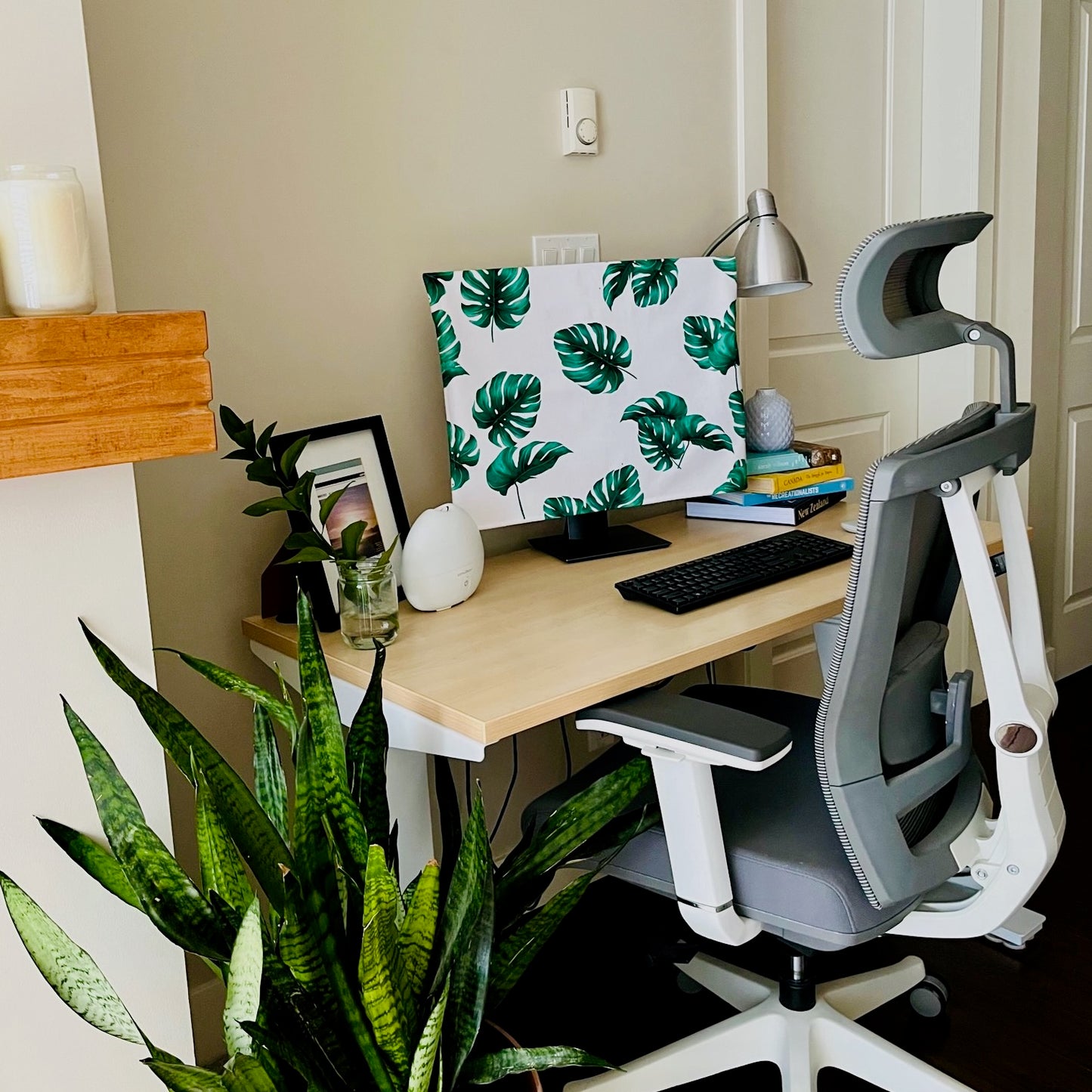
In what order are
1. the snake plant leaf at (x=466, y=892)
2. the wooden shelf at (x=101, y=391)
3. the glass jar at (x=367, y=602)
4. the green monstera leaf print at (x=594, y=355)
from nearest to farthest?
1. the wooden shelf at (x=101, y=391)
2. the snake plant leaf at (x=466, y=892)
3. the glass jar at (x=367, y=602)
4. the green monstera leaf print at (x=594, y=355)

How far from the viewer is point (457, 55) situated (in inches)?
72.2

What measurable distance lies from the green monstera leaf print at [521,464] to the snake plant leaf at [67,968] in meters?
0.95

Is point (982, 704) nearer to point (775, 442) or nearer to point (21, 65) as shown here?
point (775, 442)

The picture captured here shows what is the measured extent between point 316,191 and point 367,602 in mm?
641

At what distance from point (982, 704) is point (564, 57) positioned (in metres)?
2.01

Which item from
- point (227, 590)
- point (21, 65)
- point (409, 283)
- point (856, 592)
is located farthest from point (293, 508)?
point (856, 592)

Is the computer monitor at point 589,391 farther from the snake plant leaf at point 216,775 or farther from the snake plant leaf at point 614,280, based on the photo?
the snake plant leaf at point 216,775

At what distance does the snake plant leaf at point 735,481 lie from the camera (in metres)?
2.08

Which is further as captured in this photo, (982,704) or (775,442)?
(982,704)

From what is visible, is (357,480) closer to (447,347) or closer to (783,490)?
(447,347)

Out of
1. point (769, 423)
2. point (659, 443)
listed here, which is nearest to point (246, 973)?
point (659, 443)

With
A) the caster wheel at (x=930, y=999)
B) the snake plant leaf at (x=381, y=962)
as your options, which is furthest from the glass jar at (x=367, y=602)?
the caster wheel at (x=930, y=999)

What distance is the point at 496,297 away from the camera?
1812mm

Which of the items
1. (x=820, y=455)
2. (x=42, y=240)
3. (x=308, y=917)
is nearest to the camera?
(x=42, y=240)
